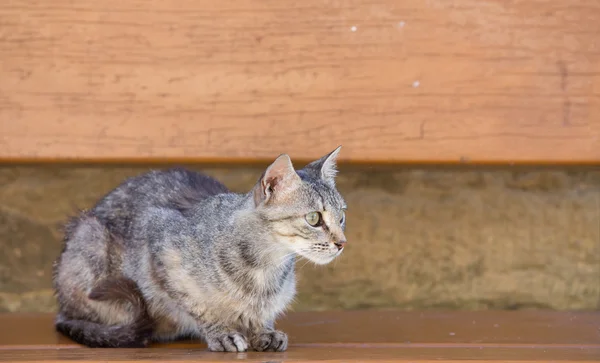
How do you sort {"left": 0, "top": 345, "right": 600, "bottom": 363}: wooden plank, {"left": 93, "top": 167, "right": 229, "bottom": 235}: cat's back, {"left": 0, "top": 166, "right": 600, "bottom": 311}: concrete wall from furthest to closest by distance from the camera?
{"left": 0, "top": 166, "right": 600, "bottom": 311}: concrete wall
{"left": 93, "top": 167, "right": 229, "bottom": 235}: cat's back
{"left": 0, "top": 345, "right": 600, "bottom": 363}: wooden plank

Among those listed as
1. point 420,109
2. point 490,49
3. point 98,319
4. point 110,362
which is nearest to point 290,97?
point 420,109

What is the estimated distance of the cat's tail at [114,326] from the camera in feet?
6.84

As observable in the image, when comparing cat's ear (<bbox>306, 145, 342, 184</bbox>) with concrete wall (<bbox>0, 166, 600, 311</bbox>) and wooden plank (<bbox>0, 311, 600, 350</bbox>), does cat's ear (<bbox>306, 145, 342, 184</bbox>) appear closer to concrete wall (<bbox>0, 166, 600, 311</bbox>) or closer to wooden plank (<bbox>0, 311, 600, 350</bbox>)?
wooden plank (<bbox>0, 311, 600, 350</bbox>)

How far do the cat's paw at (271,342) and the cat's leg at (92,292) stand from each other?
0.29 metres

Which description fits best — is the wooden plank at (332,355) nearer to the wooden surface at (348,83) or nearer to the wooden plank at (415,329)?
the wooden plank at (415,329)

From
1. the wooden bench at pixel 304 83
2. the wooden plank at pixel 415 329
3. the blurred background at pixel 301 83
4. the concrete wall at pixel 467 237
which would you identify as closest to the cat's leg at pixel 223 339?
the wooden plank at pixel 415 329

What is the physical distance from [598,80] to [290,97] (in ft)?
2.85

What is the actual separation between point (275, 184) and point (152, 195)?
1.53 feet

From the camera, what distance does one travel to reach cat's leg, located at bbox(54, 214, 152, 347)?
2.15 meters

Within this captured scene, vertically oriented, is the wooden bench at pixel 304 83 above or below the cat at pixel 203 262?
above

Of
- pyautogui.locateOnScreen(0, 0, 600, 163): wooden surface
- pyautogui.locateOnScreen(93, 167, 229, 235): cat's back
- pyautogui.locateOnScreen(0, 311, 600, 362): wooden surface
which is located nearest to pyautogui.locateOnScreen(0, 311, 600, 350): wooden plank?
pyautogui.locateOnScreen(0, 311, 600, 362): wooden surface

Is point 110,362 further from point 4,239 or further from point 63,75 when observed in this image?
point 4,239

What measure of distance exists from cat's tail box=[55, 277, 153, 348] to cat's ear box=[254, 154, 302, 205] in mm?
407

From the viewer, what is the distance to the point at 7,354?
6.08ft
